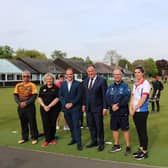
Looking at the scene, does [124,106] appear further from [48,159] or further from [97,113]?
[48,159]

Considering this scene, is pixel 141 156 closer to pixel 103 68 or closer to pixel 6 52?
pixel 6 52

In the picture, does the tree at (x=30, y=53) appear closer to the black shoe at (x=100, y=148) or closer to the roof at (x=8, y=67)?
the roof at (x=8, y=67)

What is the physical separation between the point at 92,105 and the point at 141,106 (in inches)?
50.7

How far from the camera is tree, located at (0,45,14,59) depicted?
85988 millimetres

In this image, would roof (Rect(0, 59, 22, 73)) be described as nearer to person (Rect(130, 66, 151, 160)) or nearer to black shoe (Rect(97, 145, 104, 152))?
black shoe (Rect(97, 145, 104, 152))

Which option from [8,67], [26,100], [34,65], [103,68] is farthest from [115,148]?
[103,68]

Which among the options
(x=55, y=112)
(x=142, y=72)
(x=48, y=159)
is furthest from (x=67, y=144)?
(x=142, y=72)

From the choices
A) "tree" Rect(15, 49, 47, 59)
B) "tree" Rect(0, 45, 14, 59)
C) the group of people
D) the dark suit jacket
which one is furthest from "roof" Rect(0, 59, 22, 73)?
the dark suit jacket

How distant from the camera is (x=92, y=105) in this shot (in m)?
7.07

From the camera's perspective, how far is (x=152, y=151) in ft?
22.3

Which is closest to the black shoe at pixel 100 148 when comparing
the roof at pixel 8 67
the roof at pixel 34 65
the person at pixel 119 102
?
the person at pixel 119 102

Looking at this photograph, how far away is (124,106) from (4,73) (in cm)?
5035

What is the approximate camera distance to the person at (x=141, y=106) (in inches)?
244

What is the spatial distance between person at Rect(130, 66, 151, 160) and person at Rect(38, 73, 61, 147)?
2131mm
